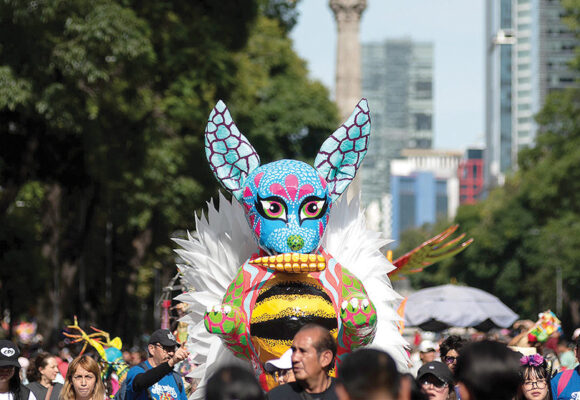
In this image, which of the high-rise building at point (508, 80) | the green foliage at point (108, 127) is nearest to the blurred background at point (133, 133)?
the green foliage at point (108, 127)

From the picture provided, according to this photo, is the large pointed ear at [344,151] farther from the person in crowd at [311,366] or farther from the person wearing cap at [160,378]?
the person in crowd at [311,366]

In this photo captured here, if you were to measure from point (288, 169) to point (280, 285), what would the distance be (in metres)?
0.95

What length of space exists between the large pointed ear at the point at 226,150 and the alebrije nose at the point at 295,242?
1066mm

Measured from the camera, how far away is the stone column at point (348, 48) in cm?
3512

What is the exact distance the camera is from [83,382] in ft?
25.9

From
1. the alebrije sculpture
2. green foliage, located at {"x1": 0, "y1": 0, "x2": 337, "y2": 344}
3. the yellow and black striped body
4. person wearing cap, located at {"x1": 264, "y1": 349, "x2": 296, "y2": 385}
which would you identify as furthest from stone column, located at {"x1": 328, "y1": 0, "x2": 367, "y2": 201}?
person wearing cap, located at {"x1": 264, "y1": 349, "x2": 296, "y2": 385}

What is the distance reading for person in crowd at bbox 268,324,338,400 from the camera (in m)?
5.81

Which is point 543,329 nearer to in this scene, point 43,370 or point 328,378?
point 43,370

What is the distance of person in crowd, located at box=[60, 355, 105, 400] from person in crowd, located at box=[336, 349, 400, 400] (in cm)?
357

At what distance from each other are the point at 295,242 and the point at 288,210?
29cm

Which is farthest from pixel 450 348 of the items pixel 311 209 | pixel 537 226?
pixel 537 226

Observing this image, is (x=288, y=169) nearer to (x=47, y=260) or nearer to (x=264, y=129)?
(x=47, y=260)

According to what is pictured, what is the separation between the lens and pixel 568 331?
1924 inches

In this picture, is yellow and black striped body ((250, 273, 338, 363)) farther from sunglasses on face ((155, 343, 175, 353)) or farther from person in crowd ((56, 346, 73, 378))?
person in crowd ((56, 346, 73, 378))
